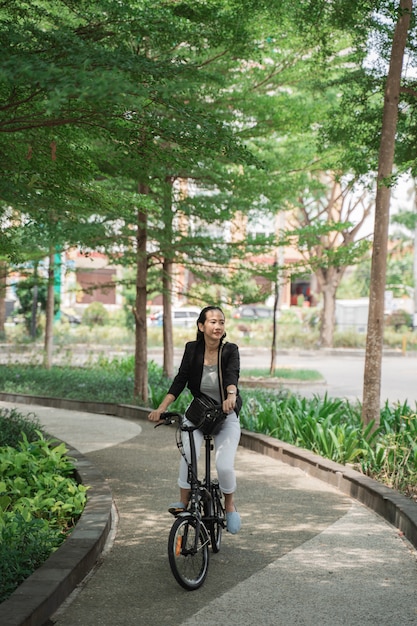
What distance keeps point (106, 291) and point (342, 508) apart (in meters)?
13.1

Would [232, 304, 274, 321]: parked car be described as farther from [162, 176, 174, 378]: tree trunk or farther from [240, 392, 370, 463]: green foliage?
[240, 392, 370, 463]: green foliage

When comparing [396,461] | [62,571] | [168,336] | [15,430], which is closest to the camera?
[62,571]

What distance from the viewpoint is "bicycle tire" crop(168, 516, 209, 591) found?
5.39m

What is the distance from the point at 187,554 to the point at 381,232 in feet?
20.0

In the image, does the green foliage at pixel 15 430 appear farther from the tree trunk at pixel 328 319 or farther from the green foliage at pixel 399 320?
the green foliage at pixel 399 320

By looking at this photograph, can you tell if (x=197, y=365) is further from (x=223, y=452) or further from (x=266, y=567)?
(x=266, y=567)

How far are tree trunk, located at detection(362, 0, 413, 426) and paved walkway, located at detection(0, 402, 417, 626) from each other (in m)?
1.69

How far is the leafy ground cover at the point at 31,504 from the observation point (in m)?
5.54

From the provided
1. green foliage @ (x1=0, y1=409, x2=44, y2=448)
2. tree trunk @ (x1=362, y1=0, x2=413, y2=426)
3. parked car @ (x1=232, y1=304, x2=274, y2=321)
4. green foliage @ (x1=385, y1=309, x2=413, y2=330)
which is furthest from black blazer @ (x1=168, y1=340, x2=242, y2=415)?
parked car @ (x1=232, y1=304, x2=274, y2=321)

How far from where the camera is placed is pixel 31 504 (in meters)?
7.05

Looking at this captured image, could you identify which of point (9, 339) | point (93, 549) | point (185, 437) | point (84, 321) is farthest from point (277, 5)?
Result: point (84, 321)

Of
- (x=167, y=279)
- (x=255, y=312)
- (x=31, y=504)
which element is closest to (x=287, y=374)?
(x=167, y=279)

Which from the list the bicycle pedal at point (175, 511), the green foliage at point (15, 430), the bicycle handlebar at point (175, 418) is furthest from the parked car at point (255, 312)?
the bicycle pedal at point (175, 511)

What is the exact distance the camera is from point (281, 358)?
3494 cm
